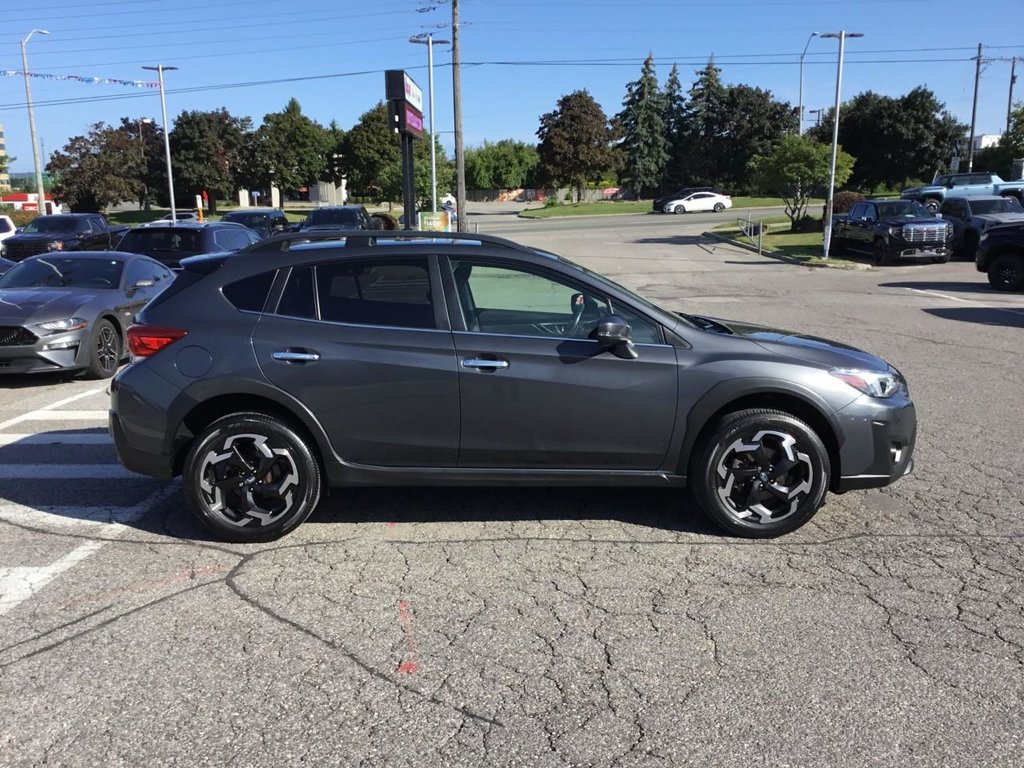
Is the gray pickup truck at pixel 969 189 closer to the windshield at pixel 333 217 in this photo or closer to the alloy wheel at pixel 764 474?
the windshield at pixel 333 217

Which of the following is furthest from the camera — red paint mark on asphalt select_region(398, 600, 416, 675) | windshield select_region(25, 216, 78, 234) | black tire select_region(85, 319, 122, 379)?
windshield select_region(25, 216, 78, 234)

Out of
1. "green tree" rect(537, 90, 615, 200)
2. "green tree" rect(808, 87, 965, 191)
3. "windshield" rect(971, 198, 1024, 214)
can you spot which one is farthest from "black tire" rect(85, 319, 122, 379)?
"green tree" rect(537, 90, 615, 200)

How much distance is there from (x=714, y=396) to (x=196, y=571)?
2.94 metres

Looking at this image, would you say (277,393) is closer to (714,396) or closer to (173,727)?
(173,727)

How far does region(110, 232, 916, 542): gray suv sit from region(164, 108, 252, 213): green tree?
69.4 metres

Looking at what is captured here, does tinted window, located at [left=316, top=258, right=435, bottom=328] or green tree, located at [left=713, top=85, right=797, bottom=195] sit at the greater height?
green tree, located at [left=713, top=85, right=797, bottom=195]

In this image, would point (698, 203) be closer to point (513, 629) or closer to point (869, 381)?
point (869, 381)

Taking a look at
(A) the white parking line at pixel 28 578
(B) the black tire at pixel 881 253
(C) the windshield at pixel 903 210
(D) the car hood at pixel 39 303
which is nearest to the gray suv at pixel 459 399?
(A) the white parking line at pixel 28 578

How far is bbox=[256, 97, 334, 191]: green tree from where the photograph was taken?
76625 mm

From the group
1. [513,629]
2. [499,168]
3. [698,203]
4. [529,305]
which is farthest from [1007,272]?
[499,168]

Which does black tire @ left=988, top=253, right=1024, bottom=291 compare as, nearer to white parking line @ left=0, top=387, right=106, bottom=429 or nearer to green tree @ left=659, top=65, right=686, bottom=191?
white parking line @ left=0, top=387, right=106, bottom=429

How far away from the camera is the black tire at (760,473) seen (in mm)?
4723

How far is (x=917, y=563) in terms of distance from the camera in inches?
177

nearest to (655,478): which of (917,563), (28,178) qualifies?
(917,563)
